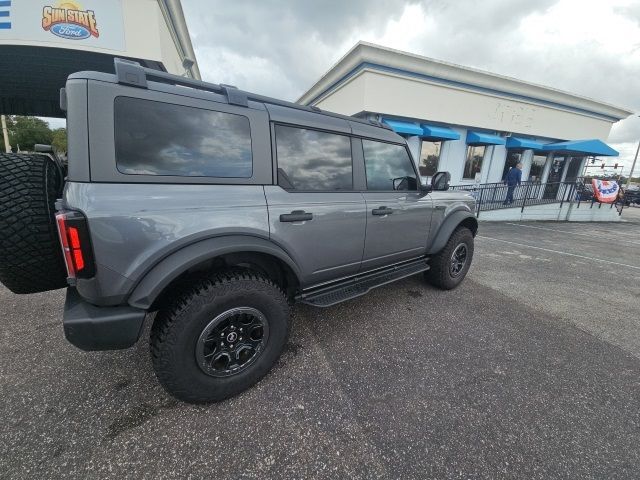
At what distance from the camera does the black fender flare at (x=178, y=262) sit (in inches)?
61.4

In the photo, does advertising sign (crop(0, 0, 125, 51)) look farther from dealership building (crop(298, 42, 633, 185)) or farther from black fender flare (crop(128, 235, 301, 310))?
dealership building (crop(298, 42, 633, 185))

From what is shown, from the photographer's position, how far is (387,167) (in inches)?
116

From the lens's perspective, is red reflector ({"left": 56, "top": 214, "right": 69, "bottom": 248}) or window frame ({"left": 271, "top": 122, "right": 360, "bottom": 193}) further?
window frame ({"left": 271, "top": 122, "right": 360, "bottom": 193})

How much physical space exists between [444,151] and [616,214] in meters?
8.48

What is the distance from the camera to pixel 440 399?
199cm

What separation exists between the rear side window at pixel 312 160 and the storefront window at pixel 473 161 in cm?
1314

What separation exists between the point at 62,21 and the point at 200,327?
8.14m

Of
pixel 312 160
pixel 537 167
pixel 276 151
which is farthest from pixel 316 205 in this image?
pixel 537 167

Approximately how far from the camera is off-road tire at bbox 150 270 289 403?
5.46 feet

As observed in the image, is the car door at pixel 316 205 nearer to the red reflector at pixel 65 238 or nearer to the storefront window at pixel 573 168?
the red reflector at pixel 65 238

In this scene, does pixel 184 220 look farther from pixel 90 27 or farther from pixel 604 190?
pixel 604 190

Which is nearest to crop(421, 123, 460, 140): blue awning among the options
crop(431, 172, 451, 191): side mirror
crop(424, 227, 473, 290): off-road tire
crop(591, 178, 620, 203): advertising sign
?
crop(591, 178, 620, 203): advertising sign

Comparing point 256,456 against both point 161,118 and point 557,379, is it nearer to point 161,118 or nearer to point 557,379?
point 161,118

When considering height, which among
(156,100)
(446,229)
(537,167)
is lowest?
(446,229)
